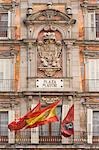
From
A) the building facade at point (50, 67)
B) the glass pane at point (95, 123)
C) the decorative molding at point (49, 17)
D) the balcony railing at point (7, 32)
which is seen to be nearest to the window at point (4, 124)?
the building facade at point (50, 67)

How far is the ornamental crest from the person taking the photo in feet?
114

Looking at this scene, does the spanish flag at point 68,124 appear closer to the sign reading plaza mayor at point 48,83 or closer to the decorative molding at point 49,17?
the sign reading plaza mayor at point 48,83

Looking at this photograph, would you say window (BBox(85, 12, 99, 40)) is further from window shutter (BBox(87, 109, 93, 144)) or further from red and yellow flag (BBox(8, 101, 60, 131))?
red and yellow flag (BBox(8, 101, 60, 131))

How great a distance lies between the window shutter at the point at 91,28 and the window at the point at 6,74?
5130 millimetres

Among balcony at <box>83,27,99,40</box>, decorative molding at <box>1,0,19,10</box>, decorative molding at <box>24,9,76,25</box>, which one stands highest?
decorative molding at <box>1,0,19,10</box>

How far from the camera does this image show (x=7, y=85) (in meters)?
34.7

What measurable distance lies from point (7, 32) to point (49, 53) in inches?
120

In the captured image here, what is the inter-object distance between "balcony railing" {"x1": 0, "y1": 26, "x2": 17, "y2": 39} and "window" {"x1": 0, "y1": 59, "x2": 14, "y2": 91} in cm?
156

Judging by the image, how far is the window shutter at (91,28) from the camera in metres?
35.7

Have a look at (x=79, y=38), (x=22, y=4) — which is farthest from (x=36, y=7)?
(x=79, y=38)

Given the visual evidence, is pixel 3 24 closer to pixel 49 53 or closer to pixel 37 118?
pixel 49 53

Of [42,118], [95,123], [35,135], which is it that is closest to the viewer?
[42,118]

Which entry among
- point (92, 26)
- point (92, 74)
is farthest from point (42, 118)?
point (92, 26)

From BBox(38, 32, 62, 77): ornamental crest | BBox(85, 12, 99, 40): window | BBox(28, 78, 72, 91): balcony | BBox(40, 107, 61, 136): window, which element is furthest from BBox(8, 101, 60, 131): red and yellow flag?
BBox(85, 12, 99, 40): window
